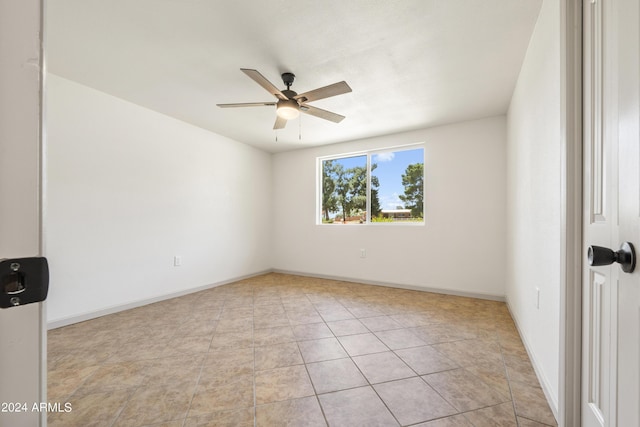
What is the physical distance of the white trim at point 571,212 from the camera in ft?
3.73

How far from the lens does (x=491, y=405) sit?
1.52 m

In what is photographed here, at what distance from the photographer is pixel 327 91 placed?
2184 millimetres

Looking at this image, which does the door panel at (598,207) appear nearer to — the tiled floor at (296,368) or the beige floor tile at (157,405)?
the tiled floor at (296,368)

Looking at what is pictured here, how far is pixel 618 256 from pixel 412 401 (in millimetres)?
1282

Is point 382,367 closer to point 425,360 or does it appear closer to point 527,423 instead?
point 425,360


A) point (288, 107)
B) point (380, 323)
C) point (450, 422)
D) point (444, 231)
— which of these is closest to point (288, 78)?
point (288, 107)

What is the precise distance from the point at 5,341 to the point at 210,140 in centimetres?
419

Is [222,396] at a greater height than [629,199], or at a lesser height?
lesser

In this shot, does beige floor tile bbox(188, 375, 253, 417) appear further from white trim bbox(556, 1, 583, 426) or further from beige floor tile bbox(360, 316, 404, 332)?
white trim bbox(556, 1, 583, 426)

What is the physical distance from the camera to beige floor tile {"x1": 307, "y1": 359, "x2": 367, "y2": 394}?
1691 mm

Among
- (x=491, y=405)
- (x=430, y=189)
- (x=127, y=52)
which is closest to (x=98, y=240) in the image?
(x=127, y=52)

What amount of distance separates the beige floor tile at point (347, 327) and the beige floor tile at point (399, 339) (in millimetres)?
182

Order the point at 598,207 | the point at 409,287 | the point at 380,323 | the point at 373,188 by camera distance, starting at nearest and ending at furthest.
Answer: the point at 598,207
the point at 380,323
the point at 409,287
the point at 373,188

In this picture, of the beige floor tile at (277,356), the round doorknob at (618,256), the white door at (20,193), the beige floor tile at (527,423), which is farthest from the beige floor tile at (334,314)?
the white door at (20,193)
